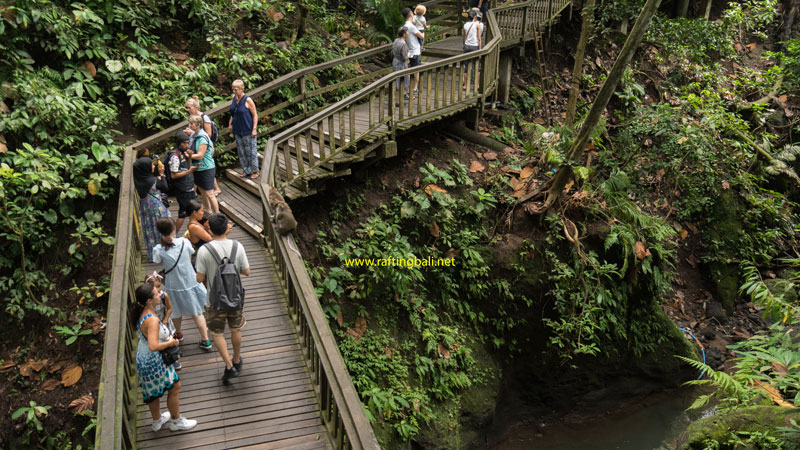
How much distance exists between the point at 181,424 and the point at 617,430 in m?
9.84

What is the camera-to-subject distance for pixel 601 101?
10.5 m

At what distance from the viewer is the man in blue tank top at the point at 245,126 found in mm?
9250

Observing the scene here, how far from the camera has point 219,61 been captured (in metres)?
12.4

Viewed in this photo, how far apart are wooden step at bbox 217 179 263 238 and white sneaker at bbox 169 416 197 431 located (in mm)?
3674

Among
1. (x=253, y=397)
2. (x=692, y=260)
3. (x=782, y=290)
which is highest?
(x=253, y=397)

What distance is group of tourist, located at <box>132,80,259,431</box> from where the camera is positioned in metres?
5.32

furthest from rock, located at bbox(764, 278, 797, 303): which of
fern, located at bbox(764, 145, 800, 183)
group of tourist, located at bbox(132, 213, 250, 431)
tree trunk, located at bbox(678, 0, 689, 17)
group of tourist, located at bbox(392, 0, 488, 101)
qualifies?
tree trunk, located at bbox(678, 0, 689, 17)

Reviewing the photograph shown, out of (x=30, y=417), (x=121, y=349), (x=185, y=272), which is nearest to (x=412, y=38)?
(x=185, y=272)

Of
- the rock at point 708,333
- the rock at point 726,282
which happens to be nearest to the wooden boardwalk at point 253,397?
the rock at point 708,333

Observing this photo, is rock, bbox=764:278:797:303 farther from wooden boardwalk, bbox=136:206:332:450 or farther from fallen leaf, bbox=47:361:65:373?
fallen leaf, bbox=47:361:65:373

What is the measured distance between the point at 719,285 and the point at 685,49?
Result: 727 centimetres

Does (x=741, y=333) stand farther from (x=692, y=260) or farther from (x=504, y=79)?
(x=504, y=79)

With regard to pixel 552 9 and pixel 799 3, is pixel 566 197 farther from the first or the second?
pixel 799 3

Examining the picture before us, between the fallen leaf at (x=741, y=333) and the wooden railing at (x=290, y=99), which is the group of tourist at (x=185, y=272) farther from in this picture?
the fallen leaf at (x=741, y=333)
